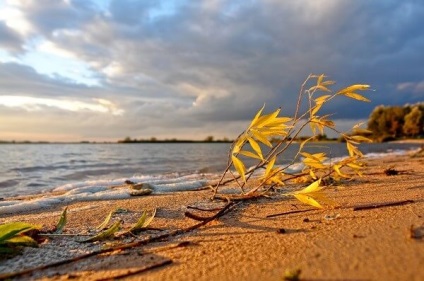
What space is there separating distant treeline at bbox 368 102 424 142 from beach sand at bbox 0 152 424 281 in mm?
55359

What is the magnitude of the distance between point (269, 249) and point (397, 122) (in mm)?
63647

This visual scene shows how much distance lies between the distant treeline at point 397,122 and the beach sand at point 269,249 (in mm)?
55359

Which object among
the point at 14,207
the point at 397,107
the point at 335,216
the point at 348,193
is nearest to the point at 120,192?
the point at 14,207

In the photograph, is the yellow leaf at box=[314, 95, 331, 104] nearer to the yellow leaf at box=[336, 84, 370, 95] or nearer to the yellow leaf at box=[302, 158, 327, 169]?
the yellow leaf at box=[336, 84, 370, 95]

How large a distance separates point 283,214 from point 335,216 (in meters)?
0.40

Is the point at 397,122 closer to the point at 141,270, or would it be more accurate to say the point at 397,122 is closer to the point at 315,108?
the point at 315,108

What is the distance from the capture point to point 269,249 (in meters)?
1.83

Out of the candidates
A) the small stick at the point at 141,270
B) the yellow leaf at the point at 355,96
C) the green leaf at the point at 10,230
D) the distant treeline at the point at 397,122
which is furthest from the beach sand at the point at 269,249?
the distant treeline at the point at 397,122

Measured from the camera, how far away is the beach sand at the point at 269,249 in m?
1.49

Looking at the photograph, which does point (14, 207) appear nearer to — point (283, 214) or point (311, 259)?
point (283, 214)

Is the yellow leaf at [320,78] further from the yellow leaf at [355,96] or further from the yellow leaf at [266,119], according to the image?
the yellow leaf at [266,119]

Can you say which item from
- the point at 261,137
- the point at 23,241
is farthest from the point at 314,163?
the point at 23,241

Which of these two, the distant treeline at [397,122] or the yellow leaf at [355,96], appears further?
the distant treeline at [397,122]

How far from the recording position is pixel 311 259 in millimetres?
1592
